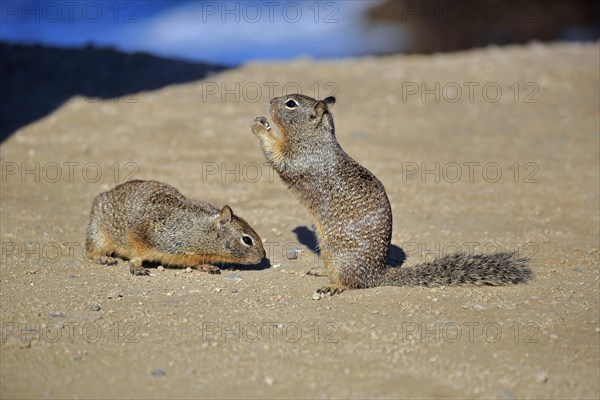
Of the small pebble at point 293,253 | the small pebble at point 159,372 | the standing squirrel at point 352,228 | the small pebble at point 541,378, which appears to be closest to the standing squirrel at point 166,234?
the small pebble at point 293,253

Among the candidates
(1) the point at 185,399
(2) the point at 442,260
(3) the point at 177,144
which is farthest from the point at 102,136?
(1) the point at 185,399

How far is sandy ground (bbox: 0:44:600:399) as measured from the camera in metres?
5.59

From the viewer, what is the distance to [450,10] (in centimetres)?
3156

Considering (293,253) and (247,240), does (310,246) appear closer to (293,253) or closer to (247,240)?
(293,253)

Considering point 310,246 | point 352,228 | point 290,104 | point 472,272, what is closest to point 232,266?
point 310,246

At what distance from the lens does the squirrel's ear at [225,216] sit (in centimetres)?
778

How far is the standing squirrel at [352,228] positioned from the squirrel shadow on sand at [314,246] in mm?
915

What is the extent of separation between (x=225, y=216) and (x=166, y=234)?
626mm

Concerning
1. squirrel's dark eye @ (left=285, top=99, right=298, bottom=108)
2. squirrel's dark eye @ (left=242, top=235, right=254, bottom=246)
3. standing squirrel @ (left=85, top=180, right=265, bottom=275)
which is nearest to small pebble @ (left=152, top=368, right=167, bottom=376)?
standing squirrel @ (left=85, top=180, right=265, bottom=275)

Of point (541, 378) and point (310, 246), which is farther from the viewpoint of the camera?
point (310, 246)

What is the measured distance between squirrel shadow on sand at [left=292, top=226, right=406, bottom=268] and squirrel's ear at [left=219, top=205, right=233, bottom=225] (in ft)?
3.82

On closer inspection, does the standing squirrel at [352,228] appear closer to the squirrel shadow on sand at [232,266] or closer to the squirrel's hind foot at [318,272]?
the squirrel's hind foot at [318,272]

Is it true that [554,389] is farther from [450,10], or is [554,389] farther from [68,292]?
[450,10]

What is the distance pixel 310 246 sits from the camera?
28.8 ft
